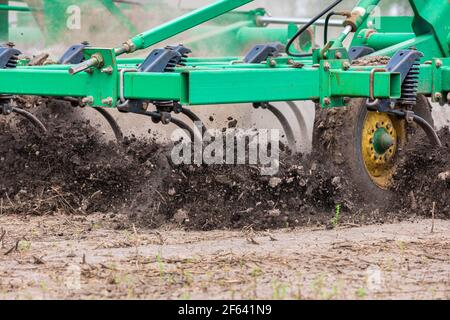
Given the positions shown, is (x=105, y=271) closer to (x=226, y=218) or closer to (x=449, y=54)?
(x=226, y=218)

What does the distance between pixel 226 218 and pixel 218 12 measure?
4.36 ft

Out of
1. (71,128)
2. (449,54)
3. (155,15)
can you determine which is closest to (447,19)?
(449,54)

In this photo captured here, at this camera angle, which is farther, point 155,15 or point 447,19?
point 155,15

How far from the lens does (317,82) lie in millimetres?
6078

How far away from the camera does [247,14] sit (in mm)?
11164

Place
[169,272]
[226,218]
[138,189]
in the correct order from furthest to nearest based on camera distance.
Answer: [138,189]
[226,218]
[169,272]

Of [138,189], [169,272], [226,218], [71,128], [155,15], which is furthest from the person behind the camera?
[155,15]

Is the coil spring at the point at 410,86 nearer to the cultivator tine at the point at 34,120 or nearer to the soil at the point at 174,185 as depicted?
the soil at the point at 174,185

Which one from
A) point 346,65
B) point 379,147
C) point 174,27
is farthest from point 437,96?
point 174,27

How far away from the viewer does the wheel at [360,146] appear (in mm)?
6574

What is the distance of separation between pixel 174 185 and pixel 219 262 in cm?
131

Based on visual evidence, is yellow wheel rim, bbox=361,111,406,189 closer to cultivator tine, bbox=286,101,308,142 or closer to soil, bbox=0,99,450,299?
soil, bbox=0,99,450,299

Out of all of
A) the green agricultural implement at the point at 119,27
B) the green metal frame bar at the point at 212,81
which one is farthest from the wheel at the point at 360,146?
the green agricultural implement at the point at 119,27

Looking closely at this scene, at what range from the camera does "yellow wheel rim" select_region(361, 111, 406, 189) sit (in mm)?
6785
